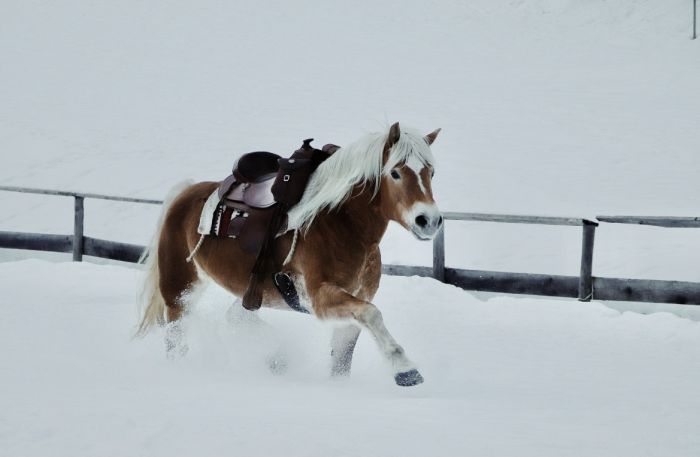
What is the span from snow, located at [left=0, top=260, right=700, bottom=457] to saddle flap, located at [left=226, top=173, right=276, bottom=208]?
1.01 meters

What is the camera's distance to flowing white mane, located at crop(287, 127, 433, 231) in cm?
463

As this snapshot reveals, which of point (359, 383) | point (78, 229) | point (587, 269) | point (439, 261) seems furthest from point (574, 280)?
point (78, 229)

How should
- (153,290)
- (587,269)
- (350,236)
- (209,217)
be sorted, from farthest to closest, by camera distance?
(587,269)
(153,290)
(209,217)
(350,236)

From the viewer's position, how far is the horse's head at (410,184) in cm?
439

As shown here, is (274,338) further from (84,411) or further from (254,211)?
(84,411)

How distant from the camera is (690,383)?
5.16m

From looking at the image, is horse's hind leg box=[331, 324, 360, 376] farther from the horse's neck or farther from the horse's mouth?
the horse's mouth

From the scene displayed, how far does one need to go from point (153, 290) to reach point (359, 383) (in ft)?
6.54

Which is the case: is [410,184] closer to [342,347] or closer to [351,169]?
[351,169]

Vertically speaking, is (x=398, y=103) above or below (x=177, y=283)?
above

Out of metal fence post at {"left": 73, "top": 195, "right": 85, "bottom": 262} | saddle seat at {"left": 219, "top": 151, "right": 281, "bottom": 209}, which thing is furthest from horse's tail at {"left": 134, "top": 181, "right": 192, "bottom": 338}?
metal fence post at {"left": 73, "top": 195, "right": 85, "bottom": 262}

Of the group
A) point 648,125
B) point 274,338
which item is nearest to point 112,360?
point 274,338

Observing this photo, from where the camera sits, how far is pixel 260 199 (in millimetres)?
5387

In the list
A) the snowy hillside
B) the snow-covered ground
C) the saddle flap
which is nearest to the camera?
the snow-covered ground
